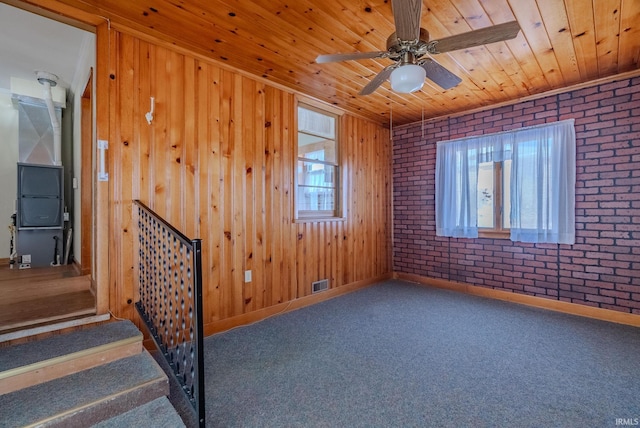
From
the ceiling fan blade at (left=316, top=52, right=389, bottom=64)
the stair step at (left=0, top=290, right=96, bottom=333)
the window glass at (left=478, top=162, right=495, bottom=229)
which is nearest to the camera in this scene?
the stair step at (left=0, top=290, right=96, bottom=333)

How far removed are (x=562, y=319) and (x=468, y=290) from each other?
1.14m

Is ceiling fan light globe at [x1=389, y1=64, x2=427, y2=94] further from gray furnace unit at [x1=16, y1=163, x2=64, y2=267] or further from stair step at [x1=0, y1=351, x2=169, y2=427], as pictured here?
gray furnace unit at [x1=16, y1=163, x2=64, y2=267]

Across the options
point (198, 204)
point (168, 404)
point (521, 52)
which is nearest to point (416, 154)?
point (521, 52)

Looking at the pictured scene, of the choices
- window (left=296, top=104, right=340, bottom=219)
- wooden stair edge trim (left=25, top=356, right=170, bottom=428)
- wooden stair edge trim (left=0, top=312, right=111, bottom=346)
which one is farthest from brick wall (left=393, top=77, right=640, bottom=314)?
wooden stair edge trim (left=0, top=312, right=111, bottom=346)

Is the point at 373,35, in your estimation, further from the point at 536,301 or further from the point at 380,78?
the point at 536,301

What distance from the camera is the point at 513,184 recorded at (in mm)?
3715

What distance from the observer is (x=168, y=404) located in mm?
1534

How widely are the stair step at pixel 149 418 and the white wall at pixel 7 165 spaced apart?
4.47 metres

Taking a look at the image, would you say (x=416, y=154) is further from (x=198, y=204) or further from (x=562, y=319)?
(x=198, y=204)

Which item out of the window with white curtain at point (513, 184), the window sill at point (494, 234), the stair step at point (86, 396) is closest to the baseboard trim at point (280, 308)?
the stair step at point (86, 396)

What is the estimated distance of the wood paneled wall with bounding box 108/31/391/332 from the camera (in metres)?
2.33

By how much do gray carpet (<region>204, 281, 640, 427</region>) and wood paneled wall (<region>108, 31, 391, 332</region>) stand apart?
22.7 inches

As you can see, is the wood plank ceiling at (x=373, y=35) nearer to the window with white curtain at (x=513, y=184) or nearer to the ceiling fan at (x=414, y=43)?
the ceiling fan at (x=414, y=43)

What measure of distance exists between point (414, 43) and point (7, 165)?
18.8ft
